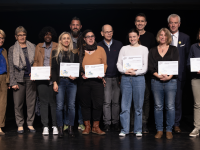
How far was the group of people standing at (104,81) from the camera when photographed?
12.5 feet

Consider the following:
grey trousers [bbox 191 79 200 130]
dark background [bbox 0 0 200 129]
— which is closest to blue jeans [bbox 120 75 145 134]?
grey trousers [bbox 191 79 200 130]

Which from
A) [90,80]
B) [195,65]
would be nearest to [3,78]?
[90,80]

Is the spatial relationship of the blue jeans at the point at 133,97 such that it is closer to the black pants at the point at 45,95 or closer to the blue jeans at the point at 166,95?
the blue jeans at the point at 166,95

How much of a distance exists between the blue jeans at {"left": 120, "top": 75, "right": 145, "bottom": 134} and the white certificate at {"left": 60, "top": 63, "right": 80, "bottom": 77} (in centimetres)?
74

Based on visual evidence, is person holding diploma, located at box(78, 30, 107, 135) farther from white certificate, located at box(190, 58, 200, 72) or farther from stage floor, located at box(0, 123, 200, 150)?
white certificate, located at box(190, 58, 200, 72)

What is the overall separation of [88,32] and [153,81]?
49.7 inches

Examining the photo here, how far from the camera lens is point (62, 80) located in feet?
12.7

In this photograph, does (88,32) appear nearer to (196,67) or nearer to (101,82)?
(101,82)

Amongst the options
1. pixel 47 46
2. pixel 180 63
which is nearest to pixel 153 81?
pixel 180 63

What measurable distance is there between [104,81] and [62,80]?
2.24ft

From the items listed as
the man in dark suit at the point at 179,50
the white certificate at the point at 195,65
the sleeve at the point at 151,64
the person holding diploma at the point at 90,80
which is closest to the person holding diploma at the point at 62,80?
the person holding diploma at the point at 90,80

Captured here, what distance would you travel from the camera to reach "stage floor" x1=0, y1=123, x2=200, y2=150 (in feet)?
10.8

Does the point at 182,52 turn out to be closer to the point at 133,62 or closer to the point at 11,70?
the point at 133,62

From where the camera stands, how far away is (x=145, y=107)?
4.15m
